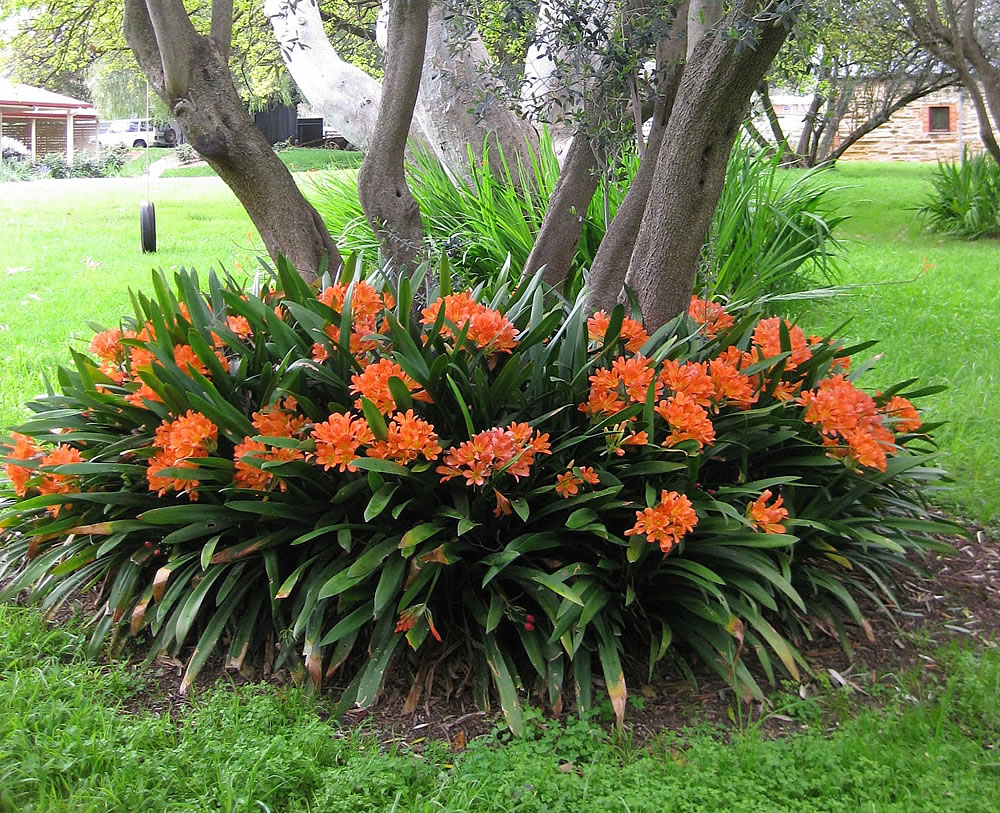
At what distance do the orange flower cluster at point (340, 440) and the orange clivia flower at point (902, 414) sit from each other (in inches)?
78.2

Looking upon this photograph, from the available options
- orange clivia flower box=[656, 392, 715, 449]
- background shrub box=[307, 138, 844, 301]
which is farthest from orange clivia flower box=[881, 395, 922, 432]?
background shrub box=[307, 138, 844, 301]

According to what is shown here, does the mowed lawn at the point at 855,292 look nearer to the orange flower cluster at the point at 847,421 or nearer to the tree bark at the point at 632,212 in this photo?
the orange flower cluster at the point at 847,421

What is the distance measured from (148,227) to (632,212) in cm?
773

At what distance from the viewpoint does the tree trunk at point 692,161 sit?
11.3 ft

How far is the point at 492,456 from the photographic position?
2.83 meters

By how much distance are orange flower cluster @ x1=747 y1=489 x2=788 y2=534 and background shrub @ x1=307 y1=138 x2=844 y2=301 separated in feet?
8.21

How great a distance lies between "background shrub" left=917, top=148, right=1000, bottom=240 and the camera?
12.0 m

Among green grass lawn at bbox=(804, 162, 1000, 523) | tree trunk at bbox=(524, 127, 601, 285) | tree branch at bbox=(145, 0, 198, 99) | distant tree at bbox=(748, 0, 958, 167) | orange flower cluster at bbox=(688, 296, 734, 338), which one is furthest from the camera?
distant tree at bbox=(748, 0, 958, 167)

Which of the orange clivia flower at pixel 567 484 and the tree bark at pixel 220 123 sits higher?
the tree bark at pixel 220 123

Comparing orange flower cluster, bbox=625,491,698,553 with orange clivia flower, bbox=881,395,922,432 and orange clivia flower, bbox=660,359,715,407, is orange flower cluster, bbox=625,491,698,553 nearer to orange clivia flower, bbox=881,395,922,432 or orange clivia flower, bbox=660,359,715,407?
orange clivia flower, bbox=660,359,715,407

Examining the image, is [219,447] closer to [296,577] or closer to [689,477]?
[296,577]

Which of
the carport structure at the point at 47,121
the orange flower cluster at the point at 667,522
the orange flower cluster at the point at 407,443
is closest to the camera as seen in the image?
the orange flower cluster at the point at 667,522

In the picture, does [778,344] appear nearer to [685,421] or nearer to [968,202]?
[685,421]

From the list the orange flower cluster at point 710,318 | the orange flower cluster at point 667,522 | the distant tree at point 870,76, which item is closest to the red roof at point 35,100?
the distant tree at point 870,76
